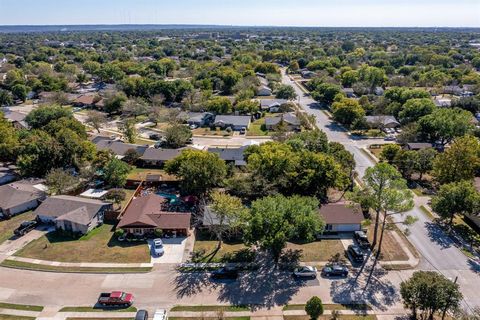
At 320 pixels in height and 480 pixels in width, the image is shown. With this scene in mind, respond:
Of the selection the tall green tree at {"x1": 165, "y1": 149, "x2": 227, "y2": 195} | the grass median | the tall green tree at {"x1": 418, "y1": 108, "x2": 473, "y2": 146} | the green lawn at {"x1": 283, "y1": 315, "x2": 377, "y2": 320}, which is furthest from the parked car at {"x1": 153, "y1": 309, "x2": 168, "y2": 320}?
the tall green tree at {"x1": 418, "y1": 108, "x2": 473, "y2": 146}

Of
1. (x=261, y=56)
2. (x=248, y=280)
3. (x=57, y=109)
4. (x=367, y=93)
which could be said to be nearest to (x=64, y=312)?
(x=248, y=280)

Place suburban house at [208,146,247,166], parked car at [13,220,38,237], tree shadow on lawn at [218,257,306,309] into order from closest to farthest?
tree shadow on lawn at [218,257,306,309] → parked car at [13,220,38,237] → suburban house at [208,146,247,166]

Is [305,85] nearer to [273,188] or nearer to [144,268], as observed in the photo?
[273,188]

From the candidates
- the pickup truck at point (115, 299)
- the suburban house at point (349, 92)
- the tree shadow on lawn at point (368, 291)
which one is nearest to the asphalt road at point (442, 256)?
the tree shadow on lawn at point (368, 291)

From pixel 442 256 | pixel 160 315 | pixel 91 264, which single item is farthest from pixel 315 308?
pixel 91 264

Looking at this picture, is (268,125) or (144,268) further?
(268,125)

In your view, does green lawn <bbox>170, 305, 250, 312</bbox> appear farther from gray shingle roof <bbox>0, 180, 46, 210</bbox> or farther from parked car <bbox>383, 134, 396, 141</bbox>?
parked car <bbox>383, 134, 396, 141</bbox>

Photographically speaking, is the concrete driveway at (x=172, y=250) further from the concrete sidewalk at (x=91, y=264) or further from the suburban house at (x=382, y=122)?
the suburban house at (x=382, y=122)

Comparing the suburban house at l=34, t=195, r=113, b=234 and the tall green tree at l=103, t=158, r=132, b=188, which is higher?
the tall green tree at l=103, t=158, r=132, b=188
